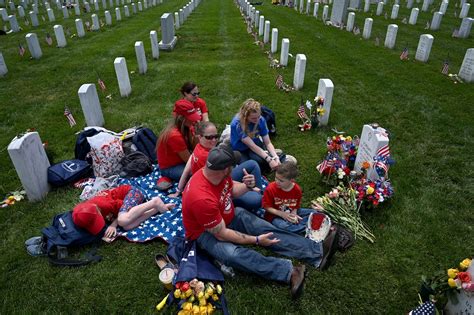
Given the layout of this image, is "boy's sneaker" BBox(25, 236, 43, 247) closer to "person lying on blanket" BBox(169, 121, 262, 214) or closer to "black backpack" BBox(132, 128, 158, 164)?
"person lying on blanket" BBox(169, 121, 262, 214)

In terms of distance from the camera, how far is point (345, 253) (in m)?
4.04

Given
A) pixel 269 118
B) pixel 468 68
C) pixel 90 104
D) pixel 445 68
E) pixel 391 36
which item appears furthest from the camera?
pixel 391 36

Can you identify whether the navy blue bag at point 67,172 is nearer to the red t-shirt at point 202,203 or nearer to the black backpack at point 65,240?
the black backpack at point 65,240

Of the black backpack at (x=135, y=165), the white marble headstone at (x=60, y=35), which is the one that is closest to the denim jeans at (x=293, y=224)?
the black backpack at (x=135, y=165)

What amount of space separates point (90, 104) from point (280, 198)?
15.5ft

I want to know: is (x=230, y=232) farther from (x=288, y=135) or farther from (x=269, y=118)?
(x=288, y=135)

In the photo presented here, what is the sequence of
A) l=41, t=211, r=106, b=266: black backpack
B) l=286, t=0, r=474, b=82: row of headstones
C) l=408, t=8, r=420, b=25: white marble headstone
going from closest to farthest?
l=41, t=211, r=106, b=266: black backpack
l=286, t=0, r=474, b=82: row of headstones
l=408, t=8, r=420, b=25: white marble headstone

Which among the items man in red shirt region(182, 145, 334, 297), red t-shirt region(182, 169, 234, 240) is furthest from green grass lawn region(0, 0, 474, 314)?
red t-shirt region(182, 169, 234, 240)

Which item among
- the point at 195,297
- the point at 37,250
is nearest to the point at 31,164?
the point at 37,250

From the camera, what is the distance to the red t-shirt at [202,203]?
3.30 meters

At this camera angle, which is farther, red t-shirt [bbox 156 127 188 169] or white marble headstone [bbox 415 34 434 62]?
white marble headstone [bbox 415 34 434 62]

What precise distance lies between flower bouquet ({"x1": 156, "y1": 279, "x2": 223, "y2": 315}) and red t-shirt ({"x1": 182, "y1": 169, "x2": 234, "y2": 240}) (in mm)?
596

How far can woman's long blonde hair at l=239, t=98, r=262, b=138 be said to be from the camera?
16.3 feet

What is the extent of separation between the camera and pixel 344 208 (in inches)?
180
